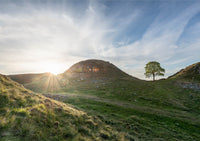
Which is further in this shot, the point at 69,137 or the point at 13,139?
the point at 69,137

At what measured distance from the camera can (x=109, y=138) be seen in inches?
332

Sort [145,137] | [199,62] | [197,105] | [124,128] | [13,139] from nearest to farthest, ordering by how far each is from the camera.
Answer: [13,139], [145,137], [124,128], [197,105], [199,62]

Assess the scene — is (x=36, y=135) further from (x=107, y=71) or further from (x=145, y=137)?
(x=107, y=71)

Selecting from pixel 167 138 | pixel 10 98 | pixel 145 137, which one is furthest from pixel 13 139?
pixel 167 138

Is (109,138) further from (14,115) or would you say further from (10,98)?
(10,98)

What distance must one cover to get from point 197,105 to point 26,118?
34.8 m

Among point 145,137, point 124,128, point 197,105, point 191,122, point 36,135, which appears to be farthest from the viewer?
point 197,105

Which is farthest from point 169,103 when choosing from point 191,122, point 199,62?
point 199,62

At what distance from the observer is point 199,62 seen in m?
55.8

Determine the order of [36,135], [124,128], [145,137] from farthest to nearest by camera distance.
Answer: [124,128] < [145,137] < [36,135]

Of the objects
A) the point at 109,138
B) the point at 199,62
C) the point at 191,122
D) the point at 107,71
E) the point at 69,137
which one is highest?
the point at 199,62

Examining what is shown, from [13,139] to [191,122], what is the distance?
2301 cm

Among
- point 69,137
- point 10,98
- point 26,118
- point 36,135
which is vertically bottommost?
point 69,137

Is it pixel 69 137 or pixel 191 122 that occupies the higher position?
pixel 69 137
